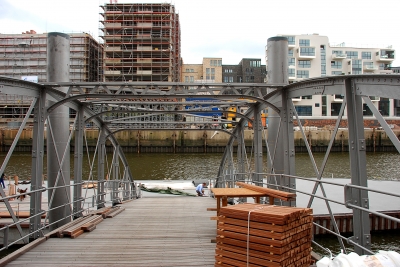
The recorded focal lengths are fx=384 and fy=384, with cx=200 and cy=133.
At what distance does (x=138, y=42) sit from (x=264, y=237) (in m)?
77.5

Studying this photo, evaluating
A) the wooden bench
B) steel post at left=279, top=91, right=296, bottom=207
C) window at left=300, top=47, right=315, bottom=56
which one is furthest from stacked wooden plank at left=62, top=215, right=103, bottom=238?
window at left=300, top=47, right=315, bottom=56

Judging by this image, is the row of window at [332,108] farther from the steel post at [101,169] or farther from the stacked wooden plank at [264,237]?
the stacked wooden plank at [264,237]

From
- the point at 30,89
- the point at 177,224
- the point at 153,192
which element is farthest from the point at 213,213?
the point at 153,192

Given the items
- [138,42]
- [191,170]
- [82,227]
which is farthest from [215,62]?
[82,227]

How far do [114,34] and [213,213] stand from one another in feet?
237

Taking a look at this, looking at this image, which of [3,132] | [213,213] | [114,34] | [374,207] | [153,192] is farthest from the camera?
[114,34]

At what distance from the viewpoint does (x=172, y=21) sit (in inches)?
3228

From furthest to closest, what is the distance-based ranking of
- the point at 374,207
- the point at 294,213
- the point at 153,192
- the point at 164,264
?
the point at 153,192 → the point at 374,207 → the point at 164,264 → the point at 294,213

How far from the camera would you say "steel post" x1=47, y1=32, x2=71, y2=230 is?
1020 centimetres

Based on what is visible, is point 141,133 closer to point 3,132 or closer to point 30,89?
point 3,132

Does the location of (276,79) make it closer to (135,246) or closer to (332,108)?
(135,246)

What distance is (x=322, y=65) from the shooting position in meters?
85.9

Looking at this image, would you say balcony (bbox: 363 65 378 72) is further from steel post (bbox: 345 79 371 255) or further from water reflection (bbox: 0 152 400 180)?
steel post (bbox: 345 79 371 255)

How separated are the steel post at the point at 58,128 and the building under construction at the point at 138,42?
67.1m
